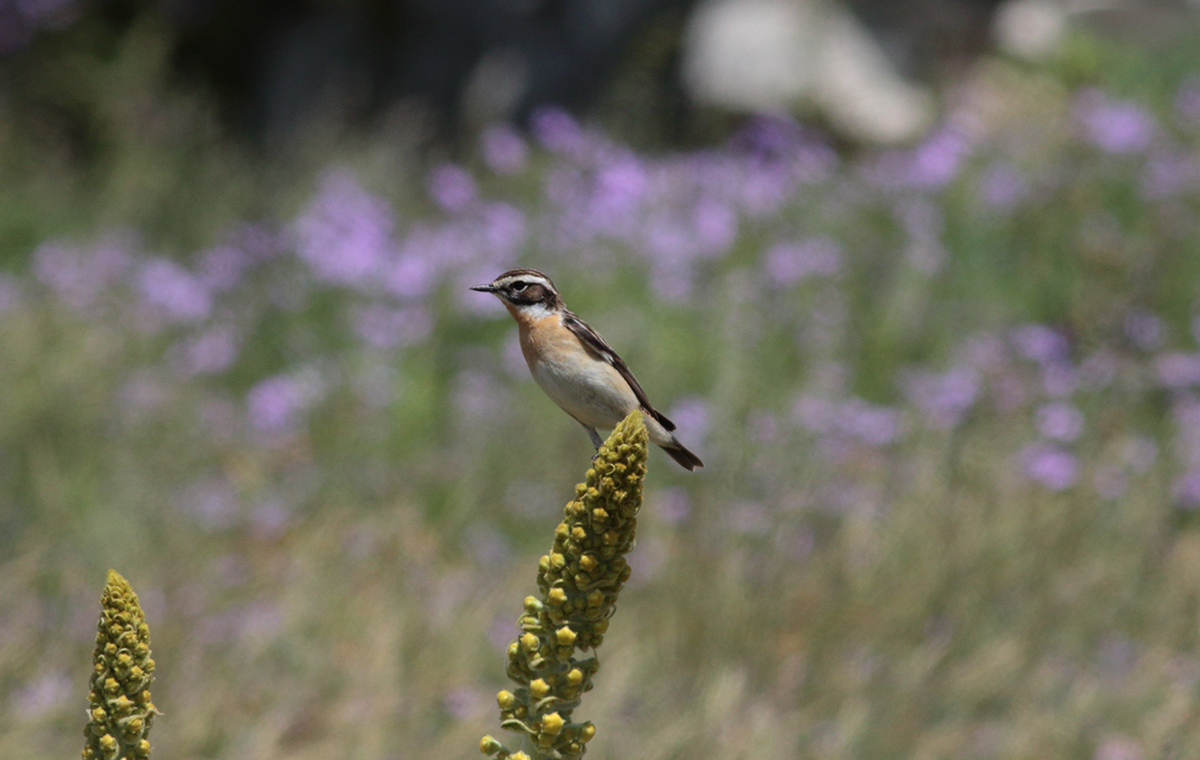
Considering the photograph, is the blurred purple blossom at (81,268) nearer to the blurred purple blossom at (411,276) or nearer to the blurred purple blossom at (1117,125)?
the blurred purple blossom at (411,276)

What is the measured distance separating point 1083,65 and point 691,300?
6322 millimetres

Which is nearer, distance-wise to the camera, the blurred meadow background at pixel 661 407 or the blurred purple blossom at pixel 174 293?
the blurred meadow background at pixel 661 407

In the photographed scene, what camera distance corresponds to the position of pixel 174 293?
286 inches

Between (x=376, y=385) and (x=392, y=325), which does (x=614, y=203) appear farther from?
(x=376, y=385)

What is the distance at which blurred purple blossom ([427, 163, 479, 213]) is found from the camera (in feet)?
24.1

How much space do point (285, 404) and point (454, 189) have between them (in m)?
1.87

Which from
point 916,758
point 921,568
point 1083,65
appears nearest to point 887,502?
point 921,568

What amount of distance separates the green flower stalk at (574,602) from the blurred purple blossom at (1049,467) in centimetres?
457

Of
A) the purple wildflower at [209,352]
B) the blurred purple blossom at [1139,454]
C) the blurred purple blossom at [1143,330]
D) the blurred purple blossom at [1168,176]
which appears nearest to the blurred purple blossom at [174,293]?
the purple wildflower at [209,352]

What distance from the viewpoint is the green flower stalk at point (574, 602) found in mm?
1242

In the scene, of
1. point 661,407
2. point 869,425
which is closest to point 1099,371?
point 869,425

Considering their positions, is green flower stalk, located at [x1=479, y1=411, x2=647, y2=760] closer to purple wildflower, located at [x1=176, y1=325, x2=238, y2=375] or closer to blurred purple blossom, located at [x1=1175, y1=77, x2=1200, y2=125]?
purple wildflower, located at [x1=176, y1=325, x2=238, y2=375]

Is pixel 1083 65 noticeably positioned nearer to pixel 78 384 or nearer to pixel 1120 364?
pixel 1120 364

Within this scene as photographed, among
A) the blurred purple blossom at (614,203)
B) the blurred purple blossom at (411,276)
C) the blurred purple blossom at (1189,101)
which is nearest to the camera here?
the blurred purple blossom at (411,276)
